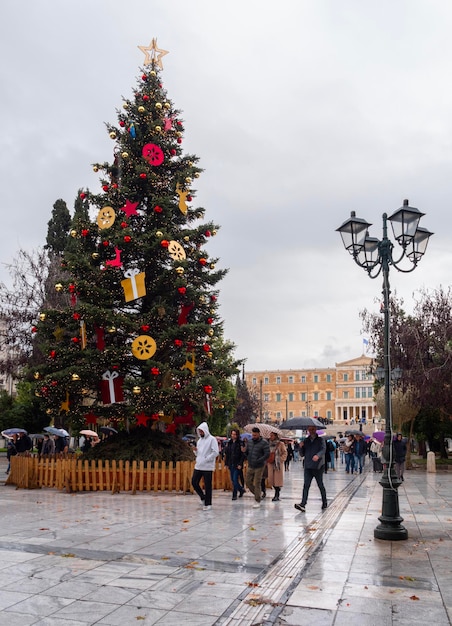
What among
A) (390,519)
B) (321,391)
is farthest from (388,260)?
(321,391)

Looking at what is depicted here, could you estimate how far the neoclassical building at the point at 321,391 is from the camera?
123500 mm

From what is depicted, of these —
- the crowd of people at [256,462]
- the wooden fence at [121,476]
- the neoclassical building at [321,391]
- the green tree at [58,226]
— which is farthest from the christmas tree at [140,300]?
the neoclassical building at [321,391]

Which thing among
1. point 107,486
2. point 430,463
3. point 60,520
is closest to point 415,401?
point 430,463

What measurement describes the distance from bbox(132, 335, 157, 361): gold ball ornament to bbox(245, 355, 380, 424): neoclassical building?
354ft

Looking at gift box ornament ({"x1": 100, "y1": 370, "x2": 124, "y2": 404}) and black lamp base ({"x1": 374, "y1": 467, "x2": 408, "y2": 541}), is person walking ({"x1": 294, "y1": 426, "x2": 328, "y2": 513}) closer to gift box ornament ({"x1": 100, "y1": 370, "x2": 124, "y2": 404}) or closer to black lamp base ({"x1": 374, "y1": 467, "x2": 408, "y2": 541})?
black lamp base ({"x1": 374, "y1": 467, "x2": 408, "y2": 541})

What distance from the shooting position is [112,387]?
1636 cm

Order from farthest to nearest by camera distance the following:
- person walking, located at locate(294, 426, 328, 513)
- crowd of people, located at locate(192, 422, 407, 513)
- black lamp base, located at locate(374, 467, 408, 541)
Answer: crowd of people, located at locate(192, 422, 407, 513), person walking, located at locate(294, 426, 328, 513), black lamp base, located at locate(374, 467, 408, 541)

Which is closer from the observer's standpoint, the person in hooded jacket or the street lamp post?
the street lamp post

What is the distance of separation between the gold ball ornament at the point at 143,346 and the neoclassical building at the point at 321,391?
10781 cm

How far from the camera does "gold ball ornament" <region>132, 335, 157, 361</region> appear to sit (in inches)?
628

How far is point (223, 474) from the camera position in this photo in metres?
15.7

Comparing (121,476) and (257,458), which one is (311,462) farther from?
(121,476)

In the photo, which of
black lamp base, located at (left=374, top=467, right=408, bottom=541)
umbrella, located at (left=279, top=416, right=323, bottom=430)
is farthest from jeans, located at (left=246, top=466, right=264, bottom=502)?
black lamp base, located at (left=374, top=467, right=408, bottom=541)

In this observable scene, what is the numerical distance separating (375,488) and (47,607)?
1460cm
